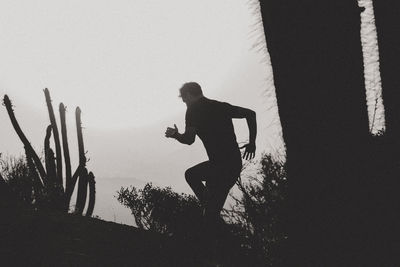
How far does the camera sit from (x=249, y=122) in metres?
3.63

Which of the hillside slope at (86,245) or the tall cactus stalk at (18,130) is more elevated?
the tall cactus stalk at (18,130)

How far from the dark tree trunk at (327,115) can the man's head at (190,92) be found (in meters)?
2.15

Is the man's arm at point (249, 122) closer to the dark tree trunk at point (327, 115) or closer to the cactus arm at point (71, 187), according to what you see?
the dark tree trunk at point (327, 115)

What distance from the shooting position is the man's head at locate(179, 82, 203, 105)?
3568 millimetres

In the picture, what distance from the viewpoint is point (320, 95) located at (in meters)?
1.37

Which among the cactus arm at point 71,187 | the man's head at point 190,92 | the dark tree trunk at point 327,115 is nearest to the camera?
the dark tree trunk at point 327,115

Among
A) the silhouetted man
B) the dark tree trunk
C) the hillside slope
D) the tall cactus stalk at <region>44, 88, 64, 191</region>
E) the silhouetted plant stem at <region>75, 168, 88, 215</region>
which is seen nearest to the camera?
the dark tree trunk

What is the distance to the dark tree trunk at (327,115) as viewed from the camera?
1355 mm

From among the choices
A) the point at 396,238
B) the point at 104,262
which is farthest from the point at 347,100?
the point at 104,262

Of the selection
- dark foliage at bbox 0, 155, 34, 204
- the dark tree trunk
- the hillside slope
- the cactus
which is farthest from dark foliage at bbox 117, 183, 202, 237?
the dark tree trunk

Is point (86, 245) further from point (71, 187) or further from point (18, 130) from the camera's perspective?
point (18, 130)

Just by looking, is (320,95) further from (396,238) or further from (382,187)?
(396,238)

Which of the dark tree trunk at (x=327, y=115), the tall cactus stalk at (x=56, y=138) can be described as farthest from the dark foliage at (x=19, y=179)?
the dark tree trunk at (x=327, y=115)

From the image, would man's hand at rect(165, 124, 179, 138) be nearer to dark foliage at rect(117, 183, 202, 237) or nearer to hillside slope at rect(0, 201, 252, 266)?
hillside slope at rect(0, 201, 252, 266)
